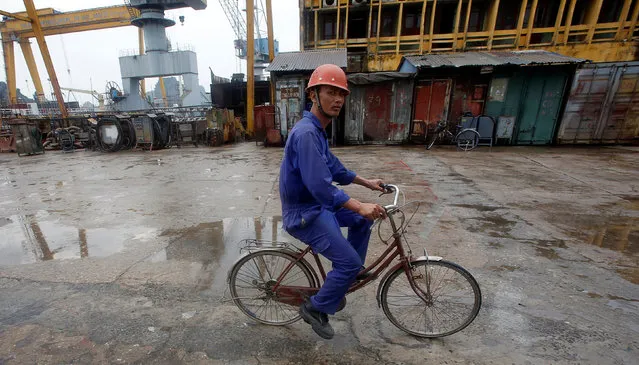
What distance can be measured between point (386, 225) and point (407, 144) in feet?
28.1

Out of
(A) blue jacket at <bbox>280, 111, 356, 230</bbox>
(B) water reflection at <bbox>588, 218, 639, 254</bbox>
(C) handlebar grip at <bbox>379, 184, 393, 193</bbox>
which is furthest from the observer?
(B) water reflection at <bbox>588, 218, 639, 254</bbox>

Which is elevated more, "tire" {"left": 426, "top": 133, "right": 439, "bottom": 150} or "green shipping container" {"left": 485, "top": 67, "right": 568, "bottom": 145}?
"green shipping container" {"left": 485, "top": 67, "right": 568, "bottom": 145}

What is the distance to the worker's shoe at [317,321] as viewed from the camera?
6.72 feet

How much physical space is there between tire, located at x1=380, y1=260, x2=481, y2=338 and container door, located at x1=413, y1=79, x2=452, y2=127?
10185mm

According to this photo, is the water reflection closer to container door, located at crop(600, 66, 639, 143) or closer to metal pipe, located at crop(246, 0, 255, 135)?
container door, located at crop(600, 66, 639, 143)

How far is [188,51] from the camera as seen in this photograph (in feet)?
114

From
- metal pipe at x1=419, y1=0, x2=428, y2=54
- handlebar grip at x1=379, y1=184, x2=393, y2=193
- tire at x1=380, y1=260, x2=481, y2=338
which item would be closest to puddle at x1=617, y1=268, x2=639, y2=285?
tire at x1=380, y1=260, x2=481, y2=338

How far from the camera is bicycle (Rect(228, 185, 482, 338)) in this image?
82.4 inches

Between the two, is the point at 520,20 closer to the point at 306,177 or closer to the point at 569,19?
the point at 569,19

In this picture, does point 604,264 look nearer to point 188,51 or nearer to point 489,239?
point 489,239

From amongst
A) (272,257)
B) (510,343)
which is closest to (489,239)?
(510,343)

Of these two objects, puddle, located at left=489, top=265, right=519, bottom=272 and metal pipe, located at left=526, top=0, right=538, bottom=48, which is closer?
puddle, located at left=489, top=265, right=519, bottom=272

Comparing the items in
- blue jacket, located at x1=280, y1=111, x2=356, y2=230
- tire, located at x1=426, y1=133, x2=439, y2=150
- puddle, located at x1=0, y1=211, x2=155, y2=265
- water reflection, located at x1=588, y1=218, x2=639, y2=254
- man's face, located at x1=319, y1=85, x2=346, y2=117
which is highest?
man's face, located at x1=319, y1=85, x2=346, y2=117

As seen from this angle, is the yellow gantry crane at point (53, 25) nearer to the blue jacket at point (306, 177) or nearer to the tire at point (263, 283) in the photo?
the tire at point (263, 283)
